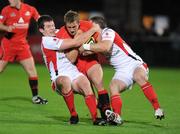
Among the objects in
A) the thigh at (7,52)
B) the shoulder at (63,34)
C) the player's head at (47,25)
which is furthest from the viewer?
the thigh at (7,52)

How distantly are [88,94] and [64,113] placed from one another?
1.85m

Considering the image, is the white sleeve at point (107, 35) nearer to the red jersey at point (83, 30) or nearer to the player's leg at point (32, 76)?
the red jersey at point (83, 30)

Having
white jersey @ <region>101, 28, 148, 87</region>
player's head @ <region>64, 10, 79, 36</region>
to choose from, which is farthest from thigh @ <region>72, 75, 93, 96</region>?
player's head @ <region>64, 10, 79, 36</region>

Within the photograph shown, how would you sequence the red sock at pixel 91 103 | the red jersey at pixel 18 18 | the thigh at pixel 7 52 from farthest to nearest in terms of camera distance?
the thigh at pixel 7 52
the red jersey at pixel 18 18
the red sock at pixel 91 103

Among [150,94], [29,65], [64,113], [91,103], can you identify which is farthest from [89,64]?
[29,65]

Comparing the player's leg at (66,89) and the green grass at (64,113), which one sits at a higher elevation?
the player's leg at (66,89)

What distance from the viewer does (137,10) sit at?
108 feet

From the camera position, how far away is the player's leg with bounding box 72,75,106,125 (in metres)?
10.1

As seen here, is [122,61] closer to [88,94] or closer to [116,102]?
[116,102]

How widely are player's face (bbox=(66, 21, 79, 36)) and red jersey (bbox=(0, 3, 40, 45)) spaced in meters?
3.36

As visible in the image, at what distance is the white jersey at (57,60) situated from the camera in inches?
403

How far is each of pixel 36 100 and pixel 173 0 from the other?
31894mm

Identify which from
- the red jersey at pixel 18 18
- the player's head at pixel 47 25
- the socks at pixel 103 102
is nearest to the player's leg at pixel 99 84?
the socks at pixel 103 102

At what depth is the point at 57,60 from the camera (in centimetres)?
1049
